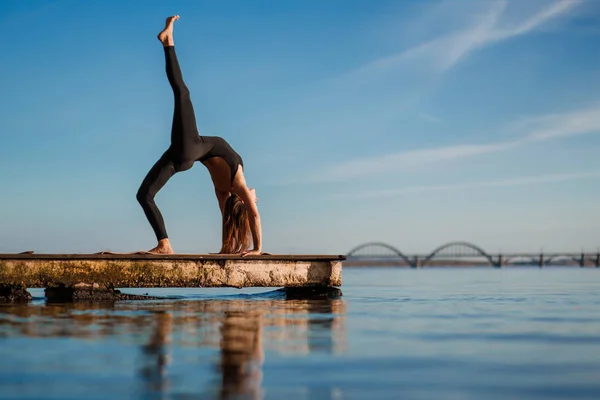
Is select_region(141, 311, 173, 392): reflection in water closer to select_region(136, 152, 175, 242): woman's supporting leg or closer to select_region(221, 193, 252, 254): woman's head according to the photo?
select_region(136, 152, 175, 242): woman's supporting leg

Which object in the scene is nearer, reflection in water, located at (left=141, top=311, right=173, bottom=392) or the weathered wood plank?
reflection in water, located at (left=141, top=311, right=173, bottom=392)

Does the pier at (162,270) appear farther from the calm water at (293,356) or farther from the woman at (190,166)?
the calm water at (293,356)

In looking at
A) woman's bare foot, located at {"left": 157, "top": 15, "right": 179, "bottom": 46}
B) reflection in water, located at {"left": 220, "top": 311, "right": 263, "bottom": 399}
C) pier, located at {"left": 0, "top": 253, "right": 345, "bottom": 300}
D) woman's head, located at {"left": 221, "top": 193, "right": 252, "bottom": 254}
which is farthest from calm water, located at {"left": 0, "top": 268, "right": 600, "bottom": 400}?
woman's bare foot, located at {"left": 157, "top": 15, "right": 179, "bottom": 46}

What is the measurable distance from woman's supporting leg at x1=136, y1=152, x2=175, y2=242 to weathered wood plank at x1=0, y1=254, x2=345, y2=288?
417 mm

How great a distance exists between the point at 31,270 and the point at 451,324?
19.1 ft

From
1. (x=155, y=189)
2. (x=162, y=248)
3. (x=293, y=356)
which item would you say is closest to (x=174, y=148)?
(x=155, y=189)

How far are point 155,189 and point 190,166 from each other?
617 millimetres

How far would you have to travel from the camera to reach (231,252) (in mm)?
10859

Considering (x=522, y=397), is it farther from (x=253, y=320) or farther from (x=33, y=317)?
(x=33, y=317)

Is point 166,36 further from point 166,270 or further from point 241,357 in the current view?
point 241,357

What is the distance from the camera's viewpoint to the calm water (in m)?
3.09

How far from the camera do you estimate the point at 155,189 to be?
32.3 ft

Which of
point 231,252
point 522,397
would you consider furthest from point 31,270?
point 522,397

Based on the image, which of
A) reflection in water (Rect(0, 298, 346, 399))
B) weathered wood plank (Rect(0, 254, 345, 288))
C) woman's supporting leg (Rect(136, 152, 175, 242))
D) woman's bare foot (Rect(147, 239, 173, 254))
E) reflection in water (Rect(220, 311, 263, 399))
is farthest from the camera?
woman's bare foot (Rect(147, 239, 173, 254))
